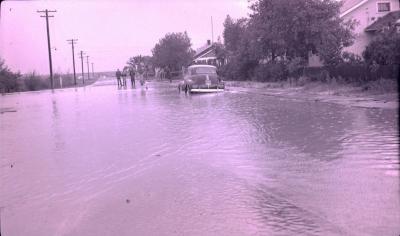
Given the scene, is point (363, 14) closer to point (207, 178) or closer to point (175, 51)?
point (207, 178)

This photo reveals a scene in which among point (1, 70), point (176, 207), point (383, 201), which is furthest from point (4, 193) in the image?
point (1, 70)

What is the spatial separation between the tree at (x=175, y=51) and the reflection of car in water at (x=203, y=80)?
167 feet

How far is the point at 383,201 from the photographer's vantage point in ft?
22.0

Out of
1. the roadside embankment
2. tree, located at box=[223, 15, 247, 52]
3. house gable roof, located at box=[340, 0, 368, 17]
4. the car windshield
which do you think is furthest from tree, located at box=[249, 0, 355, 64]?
tree, located at box=[223, 15, 247, 52]

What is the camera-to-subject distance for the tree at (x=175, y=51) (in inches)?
3398

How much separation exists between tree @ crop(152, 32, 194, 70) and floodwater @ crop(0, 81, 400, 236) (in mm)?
71013

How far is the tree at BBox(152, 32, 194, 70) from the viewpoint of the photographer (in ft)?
283

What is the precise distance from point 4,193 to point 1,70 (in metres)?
65.1

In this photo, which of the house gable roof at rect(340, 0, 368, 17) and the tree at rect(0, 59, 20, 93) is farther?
the tree at rect(0, 59, 20, 93)

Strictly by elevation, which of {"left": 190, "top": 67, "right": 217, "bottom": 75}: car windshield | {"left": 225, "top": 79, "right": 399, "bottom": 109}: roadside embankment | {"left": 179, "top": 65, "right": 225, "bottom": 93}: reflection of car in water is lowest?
{"left": 225, "top": 79, "right": 399, "bottom": 109}: roadside embankment

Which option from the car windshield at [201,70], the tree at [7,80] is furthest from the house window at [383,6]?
the tree at [7,80]

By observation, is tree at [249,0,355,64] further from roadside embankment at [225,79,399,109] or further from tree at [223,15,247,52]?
tree at [223,15,247,52]

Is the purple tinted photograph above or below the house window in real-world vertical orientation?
below

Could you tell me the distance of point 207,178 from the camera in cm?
853
